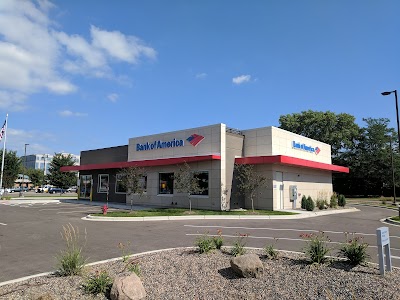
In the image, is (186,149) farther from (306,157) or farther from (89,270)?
(89,270)

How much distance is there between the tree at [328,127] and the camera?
54844 mm

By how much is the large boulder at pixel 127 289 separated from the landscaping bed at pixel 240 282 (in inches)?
8.8

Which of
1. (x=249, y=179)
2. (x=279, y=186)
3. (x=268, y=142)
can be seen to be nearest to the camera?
(x=249, y=179)

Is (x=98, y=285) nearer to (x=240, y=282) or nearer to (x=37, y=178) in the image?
(x=240, y=282)

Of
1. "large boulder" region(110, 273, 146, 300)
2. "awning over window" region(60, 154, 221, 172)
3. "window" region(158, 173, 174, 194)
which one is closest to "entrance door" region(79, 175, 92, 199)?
"awning over window" region(60, 154, 221, 172)

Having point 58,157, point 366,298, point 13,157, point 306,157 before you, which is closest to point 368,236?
point 366,298

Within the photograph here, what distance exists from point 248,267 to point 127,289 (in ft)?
7.23

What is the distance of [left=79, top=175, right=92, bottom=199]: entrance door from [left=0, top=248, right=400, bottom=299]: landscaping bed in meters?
28.4

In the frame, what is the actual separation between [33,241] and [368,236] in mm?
12295

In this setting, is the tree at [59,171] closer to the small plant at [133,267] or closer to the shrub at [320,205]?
the shrub at [320,205]

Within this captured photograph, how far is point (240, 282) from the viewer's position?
571cm

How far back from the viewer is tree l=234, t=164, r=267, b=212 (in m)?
20.5

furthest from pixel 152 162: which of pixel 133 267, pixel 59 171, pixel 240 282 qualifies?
pixel 59 171

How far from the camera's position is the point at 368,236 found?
1223 centimetres
